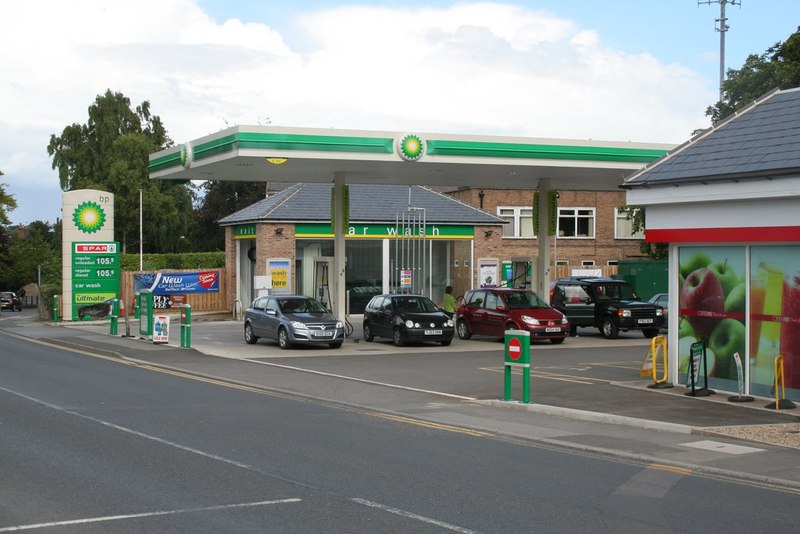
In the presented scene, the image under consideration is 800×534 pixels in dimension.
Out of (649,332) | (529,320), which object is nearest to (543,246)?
(649,332)

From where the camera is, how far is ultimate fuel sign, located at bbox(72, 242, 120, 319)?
132ft

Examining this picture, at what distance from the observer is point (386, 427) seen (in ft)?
43.6

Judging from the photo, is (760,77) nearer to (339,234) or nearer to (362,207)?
(362,207)

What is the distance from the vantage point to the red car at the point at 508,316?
2795cm

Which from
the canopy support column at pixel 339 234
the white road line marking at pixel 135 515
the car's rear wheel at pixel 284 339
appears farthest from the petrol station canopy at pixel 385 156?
the white road line marking at pixel 135 515

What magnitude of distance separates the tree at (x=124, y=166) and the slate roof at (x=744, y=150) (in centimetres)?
5570

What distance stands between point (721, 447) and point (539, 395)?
17.0ft

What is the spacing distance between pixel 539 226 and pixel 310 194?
14.9 metres

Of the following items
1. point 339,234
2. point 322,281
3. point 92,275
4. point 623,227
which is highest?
point 623,227

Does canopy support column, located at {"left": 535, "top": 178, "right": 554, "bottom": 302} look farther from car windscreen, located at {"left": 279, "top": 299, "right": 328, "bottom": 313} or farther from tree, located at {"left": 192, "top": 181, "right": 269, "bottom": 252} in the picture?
tree, located at {"left": 192, "top": 181, "right": 269, "bottom": 252}

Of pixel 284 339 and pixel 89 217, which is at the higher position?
pixel 89 217

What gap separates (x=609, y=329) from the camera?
30812 millimetres

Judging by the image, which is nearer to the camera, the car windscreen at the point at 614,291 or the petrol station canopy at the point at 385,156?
the petrol station canopy at the point at 385,156

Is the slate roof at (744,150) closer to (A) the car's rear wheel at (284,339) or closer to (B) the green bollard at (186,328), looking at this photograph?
(A) the car's rear wheel at (284,339)
